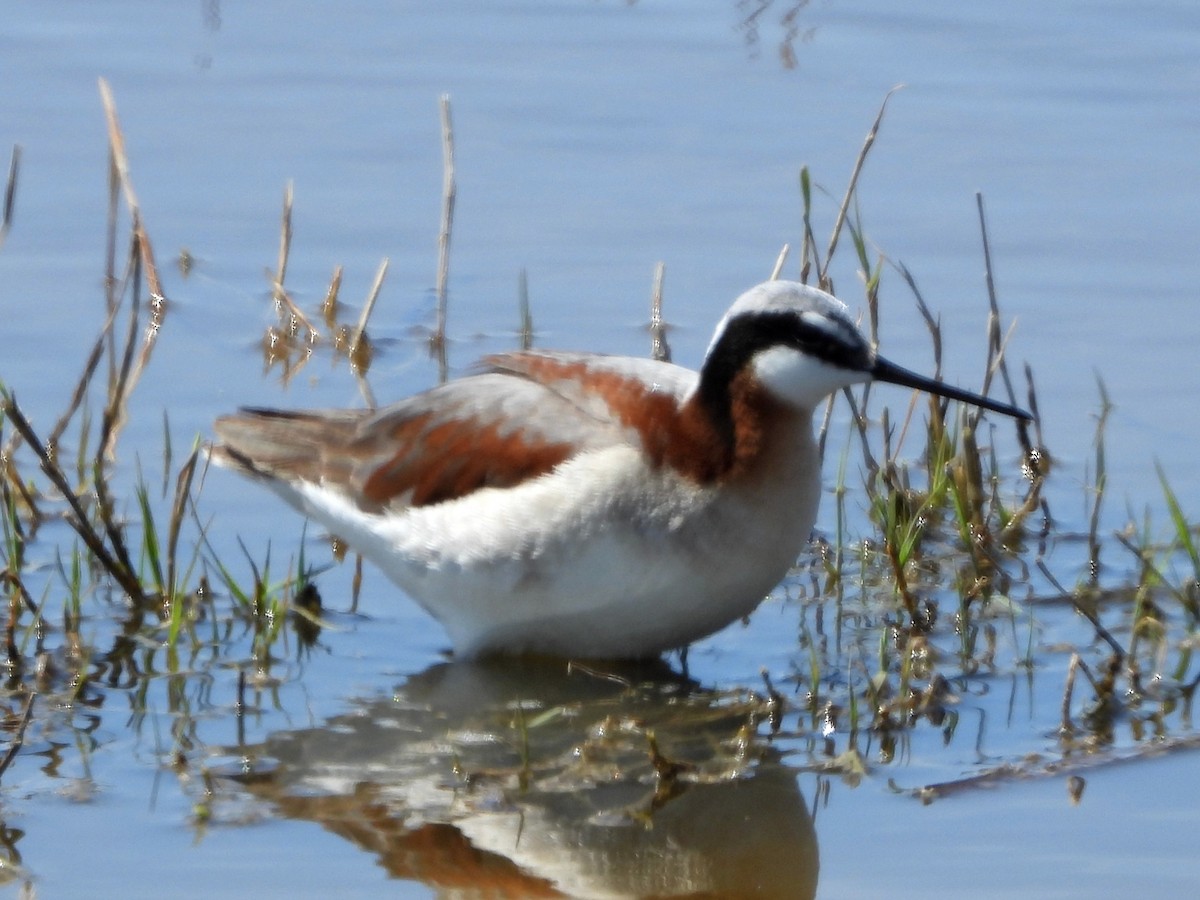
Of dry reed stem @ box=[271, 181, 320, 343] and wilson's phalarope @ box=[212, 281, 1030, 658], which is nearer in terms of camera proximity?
wilson's phalarope @ box=[212, 281, 1030, 658]

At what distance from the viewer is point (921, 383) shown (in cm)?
761

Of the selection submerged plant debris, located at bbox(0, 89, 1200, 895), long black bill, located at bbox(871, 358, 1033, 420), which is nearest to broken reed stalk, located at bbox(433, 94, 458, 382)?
submerged plant debris, located at bbox(0, 89, 1200, 895)

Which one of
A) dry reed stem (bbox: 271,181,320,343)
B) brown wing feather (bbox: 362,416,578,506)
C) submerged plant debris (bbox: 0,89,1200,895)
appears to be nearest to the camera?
submerged plant debris (bbox: 0,89,1200,895)

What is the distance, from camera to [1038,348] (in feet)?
32.8

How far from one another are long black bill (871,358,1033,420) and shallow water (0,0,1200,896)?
879 mm

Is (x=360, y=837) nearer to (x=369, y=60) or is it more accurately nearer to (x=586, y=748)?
(x=586, y=748)

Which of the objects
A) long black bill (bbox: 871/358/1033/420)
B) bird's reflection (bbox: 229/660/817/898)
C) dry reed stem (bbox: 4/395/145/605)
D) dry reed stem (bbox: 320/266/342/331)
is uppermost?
dry reed stem (bbox: 320/266/342/331)

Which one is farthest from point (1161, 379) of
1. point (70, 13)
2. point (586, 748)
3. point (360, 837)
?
point (70, 13)

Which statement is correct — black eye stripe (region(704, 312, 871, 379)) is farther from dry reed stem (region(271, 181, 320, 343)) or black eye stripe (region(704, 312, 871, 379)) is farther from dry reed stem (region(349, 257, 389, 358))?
dry reed stem (region(271, 181, 320, 343))

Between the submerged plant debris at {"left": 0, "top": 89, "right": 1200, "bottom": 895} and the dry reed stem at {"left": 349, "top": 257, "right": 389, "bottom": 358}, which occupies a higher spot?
the dry reed stem at {"left": 349, "top": 257, "right": 389, "bottom": 358}

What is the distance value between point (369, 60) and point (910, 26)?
10.3 feet

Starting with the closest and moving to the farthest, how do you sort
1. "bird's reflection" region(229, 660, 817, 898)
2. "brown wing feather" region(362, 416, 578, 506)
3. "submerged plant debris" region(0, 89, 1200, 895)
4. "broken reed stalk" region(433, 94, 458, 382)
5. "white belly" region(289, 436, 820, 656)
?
"bird's reflection" region(229, 660, 817, 898)
"submerged plant debris" region(0, 89, 1200, 895)
"white belly" region(289, 436, 820, 656)
"brown wing feather" region(362, 416, 578, 506)
"broken reed stalk" region(433, 94, 458, 382)

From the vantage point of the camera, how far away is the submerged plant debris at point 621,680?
6.45 meters

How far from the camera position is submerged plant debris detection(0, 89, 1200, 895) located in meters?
6.45
